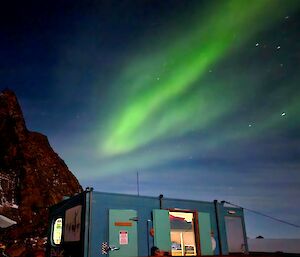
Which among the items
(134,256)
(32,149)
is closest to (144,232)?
(134,256)

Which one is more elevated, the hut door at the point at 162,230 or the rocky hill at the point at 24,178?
the rocky hill at the point at 24,178

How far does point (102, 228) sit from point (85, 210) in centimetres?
132

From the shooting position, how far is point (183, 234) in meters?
20.0

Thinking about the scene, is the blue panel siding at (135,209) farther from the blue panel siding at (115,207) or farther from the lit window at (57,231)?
the lit window at (57,231)

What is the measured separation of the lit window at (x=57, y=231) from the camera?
758 inches

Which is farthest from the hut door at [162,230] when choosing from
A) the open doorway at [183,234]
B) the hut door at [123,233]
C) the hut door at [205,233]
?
the hut door at [205,233]

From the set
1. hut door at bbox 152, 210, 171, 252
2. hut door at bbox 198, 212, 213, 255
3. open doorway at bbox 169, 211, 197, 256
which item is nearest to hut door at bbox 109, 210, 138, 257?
hut door at bbox 152, 210, 171, 252

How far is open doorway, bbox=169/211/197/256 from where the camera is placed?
19.6m

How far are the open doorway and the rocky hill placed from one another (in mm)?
32436

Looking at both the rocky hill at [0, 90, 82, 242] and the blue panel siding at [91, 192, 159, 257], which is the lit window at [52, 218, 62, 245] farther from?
the rocky hill at [0, 90, 82, 242]

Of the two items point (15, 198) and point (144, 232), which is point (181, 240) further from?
point (15, 198)

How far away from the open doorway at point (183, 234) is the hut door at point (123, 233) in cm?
340

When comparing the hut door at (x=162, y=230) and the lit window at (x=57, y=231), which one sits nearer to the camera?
the hut door at (x=162, y=230)

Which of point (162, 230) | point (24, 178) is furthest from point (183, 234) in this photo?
point (24, 178)
